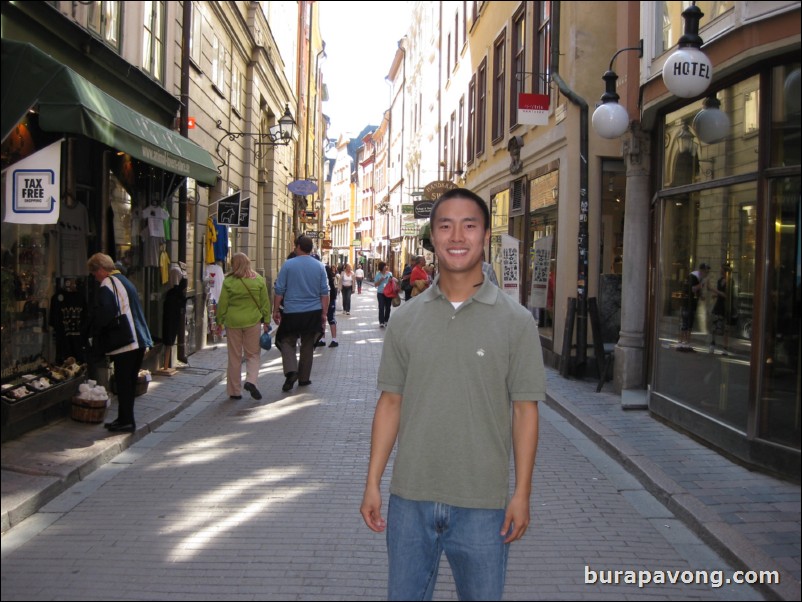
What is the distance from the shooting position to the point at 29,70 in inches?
242

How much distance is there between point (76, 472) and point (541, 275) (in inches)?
376

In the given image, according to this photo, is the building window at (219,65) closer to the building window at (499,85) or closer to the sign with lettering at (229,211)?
the sign with lettering at (229,211)

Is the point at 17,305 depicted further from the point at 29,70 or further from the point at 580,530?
the point at 580,530

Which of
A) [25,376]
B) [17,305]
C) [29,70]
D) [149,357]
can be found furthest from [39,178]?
[149,357]

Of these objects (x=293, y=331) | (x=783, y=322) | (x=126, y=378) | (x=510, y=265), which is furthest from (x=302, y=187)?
(x=783, y=322)

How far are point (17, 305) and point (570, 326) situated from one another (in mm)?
7718

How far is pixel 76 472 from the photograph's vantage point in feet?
19.9

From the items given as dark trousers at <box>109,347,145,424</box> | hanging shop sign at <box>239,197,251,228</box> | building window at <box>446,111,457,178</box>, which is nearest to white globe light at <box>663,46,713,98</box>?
dark trousers at <box>109,347,145,424</box>

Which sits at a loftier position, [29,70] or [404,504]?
[29,70]

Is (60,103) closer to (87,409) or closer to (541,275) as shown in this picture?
(87,409)

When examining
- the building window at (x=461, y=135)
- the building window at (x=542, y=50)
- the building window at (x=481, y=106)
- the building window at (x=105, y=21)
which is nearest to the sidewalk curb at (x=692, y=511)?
the building window at (x=105, y=21)

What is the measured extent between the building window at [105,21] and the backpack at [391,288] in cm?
1110

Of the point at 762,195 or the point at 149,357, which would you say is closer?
the point at 762,195

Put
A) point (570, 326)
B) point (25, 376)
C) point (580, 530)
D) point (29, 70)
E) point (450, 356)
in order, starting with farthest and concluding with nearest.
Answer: point (570, 326) → point (25, 376) → point (29, 70) → point (580, 530) → point (450, 356)
